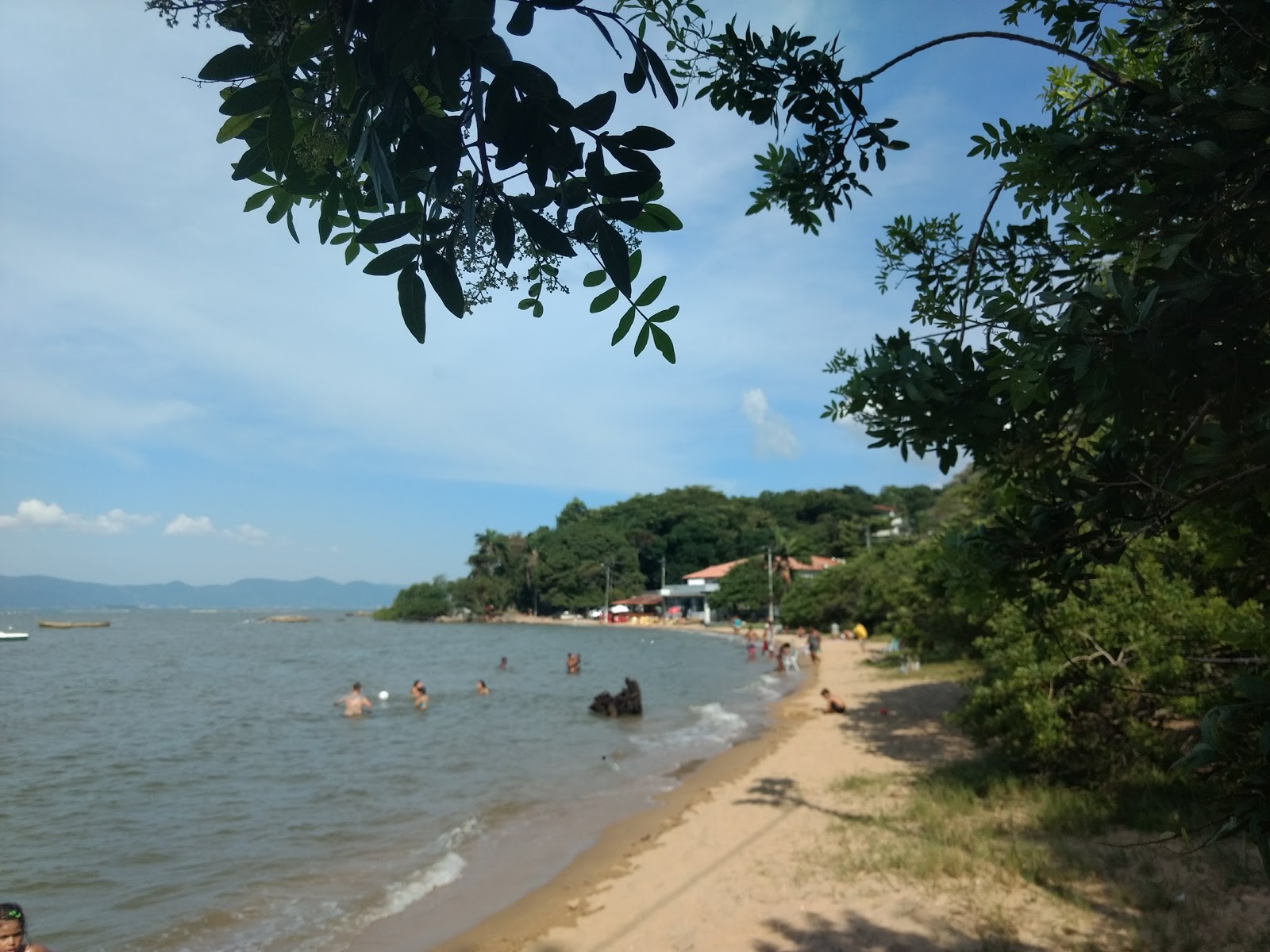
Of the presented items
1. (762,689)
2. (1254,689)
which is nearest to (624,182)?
(1254,689)

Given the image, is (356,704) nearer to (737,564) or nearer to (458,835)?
(458,835)

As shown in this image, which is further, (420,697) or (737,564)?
(737,564)

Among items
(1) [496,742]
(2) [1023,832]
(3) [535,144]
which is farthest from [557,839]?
(3) [535,144]

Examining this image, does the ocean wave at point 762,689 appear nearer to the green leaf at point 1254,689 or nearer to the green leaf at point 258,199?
the green leaf at point 1254,689

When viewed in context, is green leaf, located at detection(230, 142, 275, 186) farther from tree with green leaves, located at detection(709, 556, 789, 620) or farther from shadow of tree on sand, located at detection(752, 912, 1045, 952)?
tree with green leaves, located at detection(709, 556, 789, 620)

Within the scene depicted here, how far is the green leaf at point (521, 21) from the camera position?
134 cm

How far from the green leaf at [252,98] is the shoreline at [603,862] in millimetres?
6671

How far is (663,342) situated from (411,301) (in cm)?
44

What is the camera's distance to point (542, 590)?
9206cm

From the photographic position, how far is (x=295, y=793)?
12273 mm

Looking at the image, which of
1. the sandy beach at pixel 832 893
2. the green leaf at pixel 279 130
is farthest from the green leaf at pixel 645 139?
the sandy beach at pixel 832 893

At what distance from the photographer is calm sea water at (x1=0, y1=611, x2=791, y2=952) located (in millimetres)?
7789

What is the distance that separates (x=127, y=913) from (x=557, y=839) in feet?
14.1

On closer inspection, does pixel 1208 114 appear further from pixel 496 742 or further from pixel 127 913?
pixel 496 742
